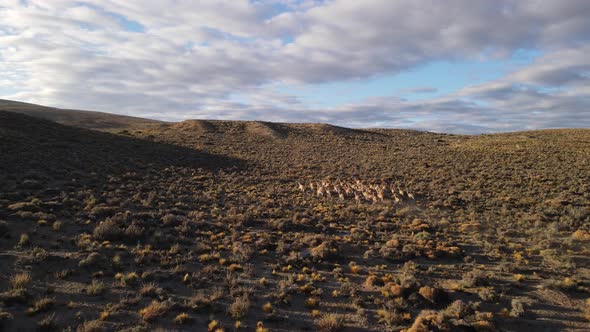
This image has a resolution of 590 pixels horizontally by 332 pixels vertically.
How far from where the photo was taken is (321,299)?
370 inches

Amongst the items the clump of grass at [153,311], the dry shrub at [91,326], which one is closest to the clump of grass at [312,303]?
the clump of grass at [153,311]

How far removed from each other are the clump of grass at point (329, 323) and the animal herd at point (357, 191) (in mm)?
15320

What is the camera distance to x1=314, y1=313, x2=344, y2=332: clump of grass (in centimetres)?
785

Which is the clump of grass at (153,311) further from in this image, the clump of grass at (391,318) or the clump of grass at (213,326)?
the clump of grass at (391,318)

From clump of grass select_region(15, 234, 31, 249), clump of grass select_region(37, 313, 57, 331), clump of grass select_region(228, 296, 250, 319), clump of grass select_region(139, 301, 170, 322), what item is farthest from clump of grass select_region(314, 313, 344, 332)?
clump of grass select_region(15, 234, 31, 249)

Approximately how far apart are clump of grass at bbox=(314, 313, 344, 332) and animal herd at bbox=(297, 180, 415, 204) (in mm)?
15320

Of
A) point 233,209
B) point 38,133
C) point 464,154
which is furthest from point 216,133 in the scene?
point 233,209

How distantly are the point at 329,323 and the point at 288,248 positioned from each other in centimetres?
558

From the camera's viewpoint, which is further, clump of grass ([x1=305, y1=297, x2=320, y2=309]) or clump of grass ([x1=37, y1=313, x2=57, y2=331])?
clump of grass ([x1=305, y1=297, x2=320, y2=309])

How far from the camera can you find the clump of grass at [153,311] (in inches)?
309

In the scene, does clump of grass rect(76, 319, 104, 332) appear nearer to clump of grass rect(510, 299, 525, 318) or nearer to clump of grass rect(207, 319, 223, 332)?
clump of grass rect(207, 319, 223, 332)

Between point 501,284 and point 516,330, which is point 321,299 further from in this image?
point 501,284

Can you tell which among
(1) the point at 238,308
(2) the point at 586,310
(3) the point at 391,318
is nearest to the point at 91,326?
(1) the point at 238,308

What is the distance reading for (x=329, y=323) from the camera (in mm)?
7914
